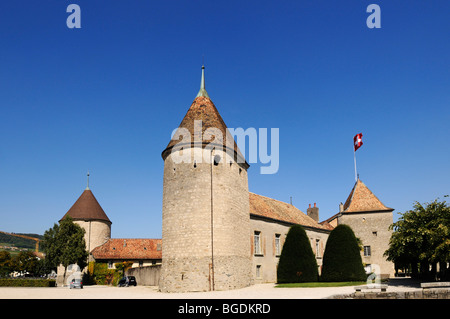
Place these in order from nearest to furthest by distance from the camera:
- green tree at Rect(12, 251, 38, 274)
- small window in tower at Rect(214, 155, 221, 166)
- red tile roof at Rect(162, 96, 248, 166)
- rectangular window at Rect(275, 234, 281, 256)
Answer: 1. small window in tower at Rect(214, 155, 221, 166)
2. red tile roof at Rect(162, 96, 248, 166)
3. rectangular window at Rect(275, 234, 281, 256)
4. green tree at Rect(12, 251, 38, 274)

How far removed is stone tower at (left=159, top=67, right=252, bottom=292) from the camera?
22.0 m

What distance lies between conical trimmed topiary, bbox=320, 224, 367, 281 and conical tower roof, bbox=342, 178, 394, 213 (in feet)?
53.8

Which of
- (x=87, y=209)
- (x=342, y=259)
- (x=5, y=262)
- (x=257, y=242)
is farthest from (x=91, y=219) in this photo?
(x=342, y=259)

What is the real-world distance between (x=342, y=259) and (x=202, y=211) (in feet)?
34.6

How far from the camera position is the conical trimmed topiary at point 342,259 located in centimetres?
2555

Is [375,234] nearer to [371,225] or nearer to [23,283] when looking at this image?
[371,225]

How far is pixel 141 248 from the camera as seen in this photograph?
144ft

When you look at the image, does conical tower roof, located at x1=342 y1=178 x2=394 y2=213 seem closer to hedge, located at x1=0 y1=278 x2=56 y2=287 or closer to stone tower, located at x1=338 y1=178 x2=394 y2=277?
stone tower, located at x1=338 y1=178 x2=394 y2=277

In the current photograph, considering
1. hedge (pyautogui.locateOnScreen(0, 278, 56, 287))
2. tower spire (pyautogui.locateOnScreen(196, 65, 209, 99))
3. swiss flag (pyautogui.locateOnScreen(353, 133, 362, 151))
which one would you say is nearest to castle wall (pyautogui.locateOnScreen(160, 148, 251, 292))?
tower spire (pyautogui.locateOnScreen(196, 65, 209, 99))

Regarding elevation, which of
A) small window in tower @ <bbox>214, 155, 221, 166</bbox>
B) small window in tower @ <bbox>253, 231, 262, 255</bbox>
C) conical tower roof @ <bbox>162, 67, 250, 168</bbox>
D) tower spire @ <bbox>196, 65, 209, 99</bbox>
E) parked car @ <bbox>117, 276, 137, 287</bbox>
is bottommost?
parked car @ <bbox>117, 276, 137, 287</bbox>

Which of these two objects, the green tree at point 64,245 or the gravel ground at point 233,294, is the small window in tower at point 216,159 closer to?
the gravel ground at point 233,294

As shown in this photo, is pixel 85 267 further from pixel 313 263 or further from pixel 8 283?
pixel 313 263
